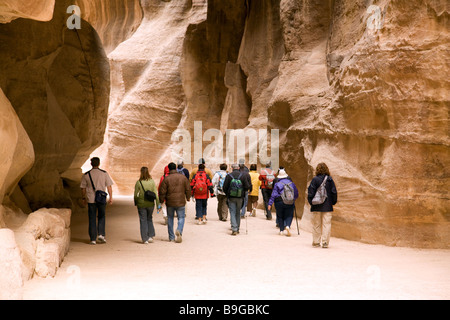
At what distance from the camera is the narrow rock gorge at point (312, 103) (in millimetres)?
8242

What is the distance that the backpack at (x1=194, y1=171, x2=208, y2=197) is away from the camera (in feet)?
37.4

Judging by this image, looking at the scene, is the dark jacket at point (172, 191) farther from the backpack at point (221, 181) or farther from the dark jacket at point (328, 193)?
the backpack at point (221, 181)

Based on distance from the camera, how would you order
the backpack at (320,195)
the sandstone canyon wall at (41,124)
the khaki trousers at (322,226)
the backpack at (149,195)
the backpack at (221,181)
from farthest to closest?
the backpack at (221,181) → the backpack at (149,195) → the khaki trousers at (322,226) → the backpack at (320,195) → the sandstone canyon wall at (41,124)

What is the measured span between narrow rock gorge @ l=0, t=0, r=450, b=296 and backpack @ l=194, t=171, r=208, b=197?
A: 244 cm

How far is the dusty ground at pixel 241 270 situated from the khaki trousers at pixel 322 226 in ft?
0.69

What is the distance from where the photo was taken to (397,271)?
629 cm

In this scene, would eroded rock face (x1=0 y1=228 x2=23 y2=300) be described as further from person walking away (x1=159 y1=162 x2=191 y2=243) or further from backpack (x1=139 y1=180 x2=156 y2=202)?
person walking away (x1=159 y1=162 x2=191 y2=243)

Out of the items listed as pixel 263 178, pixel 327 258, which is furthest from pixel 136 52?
pixel 327 258

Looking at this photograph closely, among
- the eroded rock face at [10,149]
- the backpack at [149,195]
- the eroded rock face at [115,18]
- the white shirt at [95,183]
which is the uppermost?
the eroded rock face at [115,18]

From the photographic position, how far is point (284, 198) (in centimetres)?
960

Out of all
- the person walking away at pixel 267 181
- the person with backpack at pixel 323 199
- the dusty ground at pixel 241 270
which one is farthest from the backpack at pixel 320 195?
the person walking away at pixel 267 181

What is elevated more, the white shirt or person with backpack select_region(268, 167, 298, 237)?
the white shirt

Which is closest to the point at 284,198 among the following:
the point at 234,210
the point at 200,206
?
the point at 234,210

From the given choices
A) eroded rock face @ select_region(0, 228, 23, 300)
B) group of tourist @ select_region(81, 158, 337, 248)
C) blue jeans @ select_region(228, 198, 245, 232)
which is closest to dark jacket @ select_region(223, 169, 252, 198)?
group of tourist @ select_region(81, 158, 337, 248)
